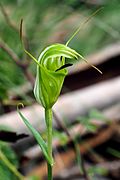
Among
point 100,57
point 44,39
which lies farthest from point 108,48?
point 44,39

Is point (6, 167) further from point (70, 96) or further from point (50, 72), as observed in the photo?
point (70, 96)

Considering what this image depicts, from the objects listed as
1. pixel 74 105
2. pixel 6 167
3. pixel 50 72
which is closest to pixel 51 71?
pixel 50 72

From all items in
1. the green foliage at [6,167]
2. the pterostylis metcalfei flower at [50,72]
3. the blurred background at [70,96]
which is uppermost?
the pterostylis metcalfei flower at [50,72]

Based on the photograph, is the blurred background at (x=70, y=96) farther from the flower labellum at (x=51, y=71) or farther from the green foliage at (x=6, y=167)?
the flower labellum at (x=51, y=71)

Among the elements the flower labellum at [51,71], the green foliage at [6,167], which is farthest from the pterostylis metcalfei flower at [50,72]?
the green foliage at [6,167]

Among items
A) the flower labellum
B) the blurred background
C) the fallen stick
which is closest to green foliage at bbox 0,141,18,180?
the blurred background

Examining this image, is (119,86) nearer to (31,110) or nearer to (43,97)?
(31,110)

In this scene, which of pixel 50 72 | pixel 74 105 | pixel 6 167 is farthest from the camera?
pixel 74 105

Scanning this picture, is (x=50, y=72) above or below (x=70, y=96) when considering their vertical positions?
above
